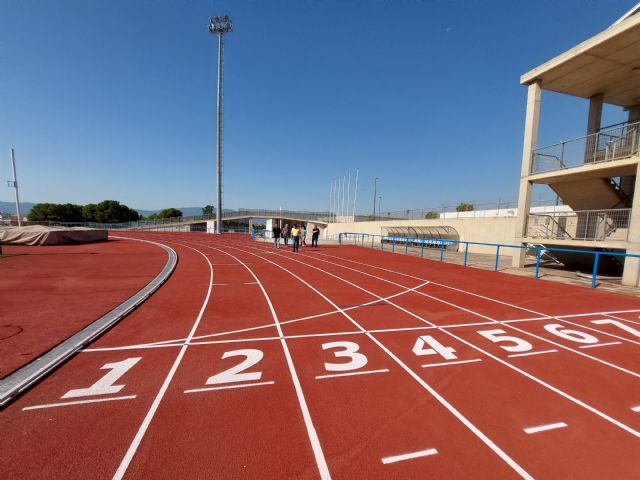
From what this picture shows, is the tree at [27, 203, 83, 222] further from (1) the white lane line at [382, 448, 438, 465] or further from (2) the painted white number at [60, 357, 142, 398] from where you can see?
(1) the white lane line at [382, 448, 438, 465]

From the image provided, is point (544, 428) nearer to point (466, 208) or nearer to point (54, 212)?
point (466, 208)

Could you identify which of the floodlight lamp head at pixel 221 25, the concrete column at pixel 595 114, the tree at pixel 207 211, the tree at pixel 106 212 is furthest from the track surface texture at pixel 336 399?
the tree at pixel 106 212

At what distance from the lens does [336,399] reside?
10.3ft

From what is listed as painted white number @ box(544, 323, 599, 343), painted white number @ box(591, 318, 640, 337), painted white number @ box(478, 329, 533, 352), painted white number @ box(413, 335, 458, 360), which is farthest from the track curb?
painted white number @ box(591, 318, 640, 337)

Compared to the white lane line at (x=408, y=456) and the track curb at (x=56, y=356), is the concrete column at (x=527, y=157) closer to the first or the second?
the white lane line at (x=408, y=456)

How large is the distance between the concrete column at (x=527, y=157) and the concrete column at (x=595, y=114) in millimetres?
3006

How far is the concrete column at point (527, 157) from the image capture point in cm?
1338

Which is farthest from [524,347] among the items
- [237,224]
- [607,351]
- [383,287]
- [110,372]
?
[237,224]

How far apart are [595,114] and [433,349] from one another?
681 inches

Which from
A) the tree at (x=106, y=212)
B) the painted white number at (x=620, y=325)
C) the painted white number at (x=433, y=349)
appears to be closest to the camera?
the painted white number at (x=433, y=349)

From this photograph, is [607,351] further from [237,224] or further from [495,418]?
[237,224]

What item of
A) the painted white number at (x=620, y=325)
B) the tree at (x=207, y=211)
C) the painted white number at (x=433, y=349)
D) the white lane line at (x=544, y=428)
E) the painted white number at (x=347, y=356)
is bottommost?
the painted white number at (x=347, y=356)

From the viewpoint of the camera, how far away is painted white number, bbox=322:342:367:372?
149 inches

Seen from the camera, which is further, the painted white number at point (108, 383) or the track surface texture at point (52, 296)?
the track surface texture at point (52, 296)
